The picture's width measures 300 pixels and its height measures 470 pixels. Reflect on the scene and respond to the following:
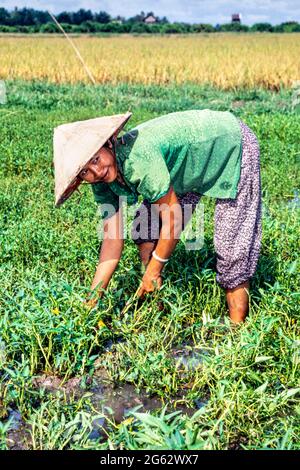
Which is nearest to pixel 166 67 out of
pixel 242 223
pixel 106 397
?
pixel 242 223

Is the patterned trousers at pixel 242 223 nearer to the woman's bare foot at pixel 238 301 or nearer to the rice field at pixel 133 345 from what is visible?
the woman's bare foot at pixel 238 301

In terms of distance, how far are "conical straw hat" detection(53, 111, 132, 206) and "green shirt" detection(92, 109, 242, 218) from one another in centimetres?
14

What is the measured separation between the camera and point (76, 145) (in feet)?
8.06

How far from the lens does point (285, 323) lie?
9.76ft

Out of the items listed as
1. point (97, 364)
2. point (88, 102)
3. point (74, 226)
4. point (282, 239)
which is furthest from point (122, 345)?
point (88, 102)

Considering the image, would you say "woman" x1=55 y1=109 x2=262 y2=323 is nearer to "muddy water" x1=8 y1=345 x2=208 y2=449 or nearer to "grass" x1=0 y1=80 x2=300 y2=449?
"grass" x1=0 y1=80 x2=300 y2=449

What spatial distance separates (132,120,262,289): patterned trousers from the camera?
2895 mm

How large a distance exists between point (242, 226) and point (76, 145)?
3.23 feet

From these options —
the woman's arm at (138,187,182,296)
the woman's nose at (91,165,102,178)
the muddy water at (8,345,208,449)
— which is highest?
the woman's nose at (91,165,102,178)

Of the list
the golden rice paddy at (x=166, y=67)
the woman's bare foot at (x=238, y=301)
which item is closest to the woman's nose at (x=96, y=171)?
the woman's bare foot at (x=238, y=301)

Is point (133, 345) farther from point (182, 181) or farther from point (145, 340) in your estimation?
point (182, 181)

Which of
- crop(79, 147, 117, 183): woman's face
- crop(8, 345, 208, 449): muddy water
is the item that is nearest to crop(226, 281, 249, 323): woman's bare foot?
crop(8, 345, 208, 449): muddy water

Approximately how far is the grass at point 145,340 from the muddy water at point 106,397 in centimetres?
3

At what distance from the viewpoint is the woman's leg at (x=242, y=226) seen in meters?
2.90
